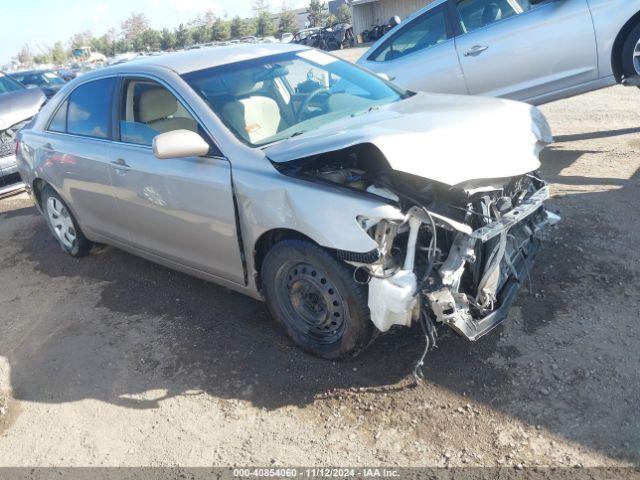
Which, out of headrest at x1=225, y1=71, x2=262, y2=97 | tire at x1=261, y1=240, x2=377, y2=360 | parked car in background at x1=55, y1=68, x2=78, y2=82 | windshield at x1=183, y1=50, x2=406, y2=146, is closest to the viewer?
tire at x1=261, y1=240, x2=377, y2=360

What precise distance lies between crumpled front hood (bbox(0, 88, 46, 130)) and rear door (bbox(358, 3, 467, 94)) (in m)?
5.12

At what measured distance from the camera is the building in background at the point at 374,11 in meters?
38.4

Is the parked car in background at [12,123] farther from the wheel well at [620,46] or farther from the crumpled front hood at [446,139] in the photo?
the wheel well at [620,46]

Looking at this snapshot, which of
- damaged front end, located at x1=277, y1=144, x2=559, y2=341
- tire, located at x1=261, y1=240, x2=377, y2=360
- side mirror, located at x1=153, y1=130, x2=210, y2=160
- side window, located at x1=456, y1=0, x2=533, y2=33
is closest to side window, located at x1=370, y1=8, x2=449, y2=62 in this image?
side window, located at x1=456, y1=0, x2=533, y2=33

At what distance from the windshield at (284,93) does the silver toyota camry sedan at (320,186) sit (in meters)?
0.01

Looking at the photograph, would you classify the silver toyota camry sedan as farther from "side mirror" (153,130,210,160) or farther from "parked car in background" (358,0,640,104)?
"parked car in background" (358,0,640,104)

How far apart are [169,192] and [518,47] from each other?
446 centimetres

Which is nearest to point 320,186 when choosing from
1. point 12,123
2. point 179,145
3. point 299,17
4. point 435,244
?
point 435,244

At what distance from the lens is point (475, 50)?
6.50 meters

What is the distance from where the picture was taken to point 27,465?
2.98 metres

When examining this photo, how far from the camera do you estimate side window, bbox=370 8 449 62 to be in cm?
679

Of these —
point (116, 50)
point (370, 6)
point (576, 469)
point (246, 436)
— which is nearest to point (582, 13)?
point (576, 469)

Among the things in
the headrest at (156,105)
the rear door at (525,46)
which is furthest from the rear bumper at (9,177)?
the rear door at (525,46)

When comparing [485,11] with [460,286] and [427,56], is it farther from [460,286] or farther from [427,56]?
[460,286]
